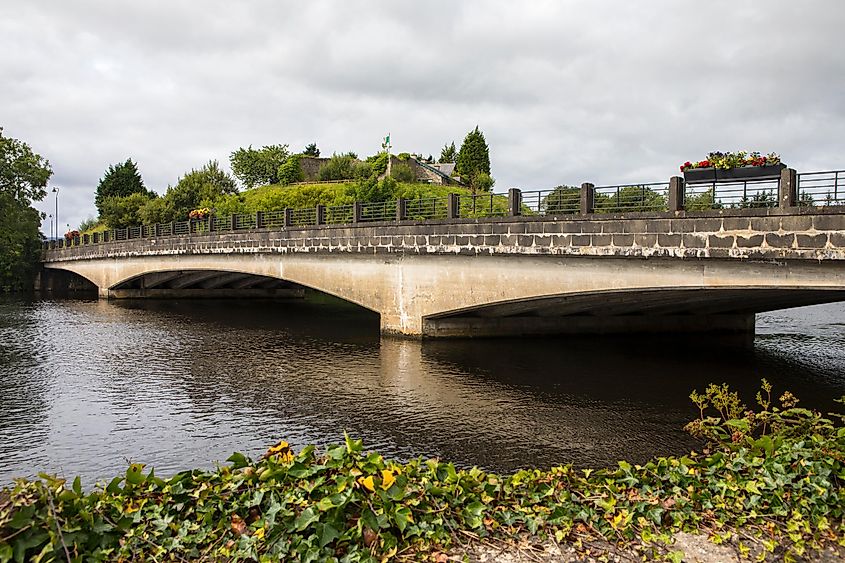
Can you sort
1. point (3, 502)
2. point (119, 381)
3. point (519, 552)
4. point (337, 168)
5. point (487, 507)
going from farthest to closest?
point (337, 168), point (119, 381), point (487, 507), point (519, 552), point (3, 502)

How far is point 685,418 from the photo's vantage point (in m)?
12.4

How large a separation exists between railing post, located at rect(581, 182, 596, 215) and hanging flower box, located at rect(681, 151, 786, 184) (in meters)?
2.27

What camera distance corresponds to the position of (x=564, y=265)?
55.6 ft

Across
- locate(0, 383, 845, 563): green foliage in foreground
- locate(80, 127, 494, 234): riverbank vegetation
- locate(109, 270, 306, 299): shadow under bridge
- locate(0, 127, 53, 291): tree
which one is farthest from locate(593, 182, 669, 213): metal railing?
locate(0, 127, 53, 291): tree

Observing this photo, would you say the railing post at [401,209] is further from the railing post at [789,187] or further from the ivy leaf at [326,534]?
the ivy leaf at [326,534]

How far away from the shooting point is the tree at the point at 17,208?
166 ft

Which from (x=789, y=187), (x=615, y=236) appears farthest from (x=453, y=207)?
(x=789, y=187)

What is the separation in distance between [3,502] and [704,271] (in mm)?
13547

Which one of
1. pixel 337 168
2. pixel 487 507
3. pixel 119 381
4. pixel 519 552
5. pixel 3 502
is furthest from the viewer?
pixel 337 168

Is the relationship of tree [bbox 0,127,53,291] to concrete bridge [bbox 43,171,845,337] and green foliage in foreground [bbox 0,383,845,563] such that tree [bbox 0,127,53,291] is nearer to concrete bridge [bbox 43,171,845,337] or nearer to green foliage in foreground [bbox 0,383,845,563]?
concrete bridge [bbox 43,171,845,337]

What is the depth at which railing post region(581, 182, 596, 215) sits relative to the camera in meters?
16.4

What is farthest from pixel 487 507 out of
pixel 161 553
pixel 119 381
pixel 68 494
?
pixel 119 381

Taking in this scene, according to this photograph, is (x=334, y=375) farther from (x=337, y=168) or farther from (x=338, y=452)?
A: (x=337, y=168)

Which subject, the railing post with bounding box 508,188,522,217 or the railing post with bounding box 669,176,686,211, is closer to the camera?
the railing post with bounding box 669,176,686,211
